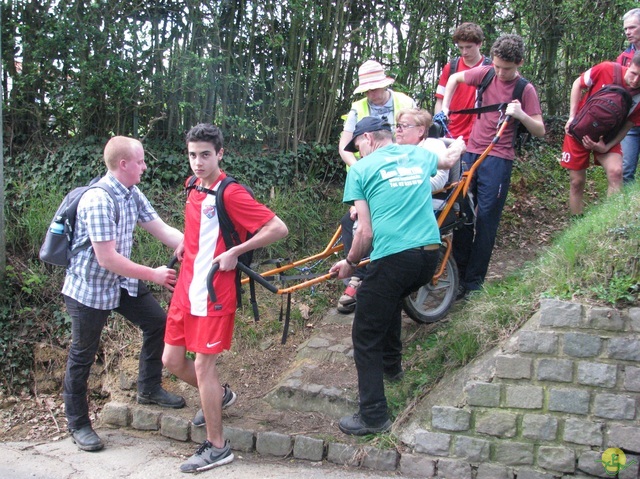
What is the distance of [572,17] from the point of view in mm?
9055

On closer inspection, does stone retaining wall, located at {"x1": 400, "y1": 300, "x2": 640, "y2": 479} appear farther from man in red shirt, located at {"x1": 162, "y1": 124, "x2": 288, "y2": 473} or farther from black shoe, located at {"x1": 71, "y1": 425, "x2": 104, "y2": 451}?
black shoe, located at {"x1": 71, "y1": 425, "x2": 104, "y2": 451}

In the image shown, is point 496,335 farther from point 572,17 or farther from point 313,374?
point 572,17

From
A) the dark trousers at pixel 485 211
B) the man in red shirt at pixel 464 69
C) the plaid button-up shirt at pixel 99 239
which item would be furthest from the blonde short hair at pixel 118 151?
the man in red shirt at pixel 464 69

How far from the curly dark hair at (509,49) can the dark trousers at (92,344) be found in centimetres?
340

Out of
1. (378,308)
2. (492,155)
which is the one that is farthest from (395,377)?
(492,155)

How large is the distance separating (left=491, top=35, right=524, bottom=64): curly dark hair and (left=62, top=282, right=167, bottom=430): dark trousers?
3399 mm

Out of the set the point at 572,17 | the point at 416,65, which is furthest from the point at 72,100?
the point at 572,17

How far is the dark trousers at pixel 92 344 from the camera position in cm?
455

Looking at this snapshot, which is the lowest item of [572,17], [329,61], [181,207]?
[181,207]

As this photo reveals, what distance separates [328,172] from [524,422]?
440cm

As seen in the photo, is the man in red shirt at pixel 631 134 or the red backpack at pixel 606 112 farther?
the man in red shirt at pixel 631 134

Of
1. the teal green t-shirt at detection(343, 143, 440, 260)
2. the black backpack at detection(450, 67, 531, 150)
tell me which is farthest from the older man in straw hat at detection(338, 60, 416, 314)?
the teal green t-shirt at detection(343, 143, 440, 260)

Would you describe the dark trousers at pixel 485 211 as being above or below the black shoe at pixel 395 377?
above

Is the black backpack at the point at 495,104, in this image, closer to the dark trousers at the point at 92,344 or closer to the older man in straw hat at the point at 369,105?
the older man in straw hat at the point at 369,105
